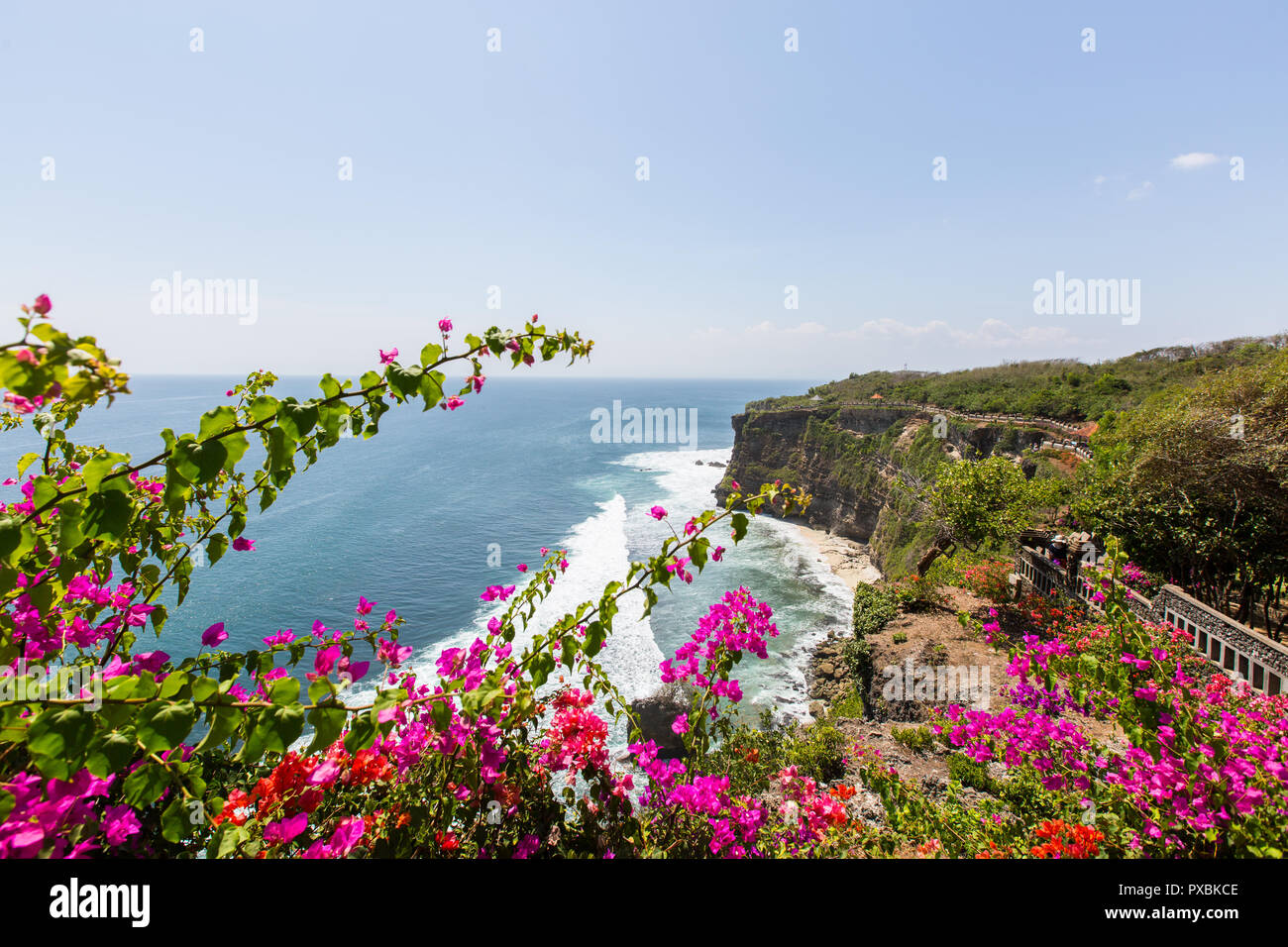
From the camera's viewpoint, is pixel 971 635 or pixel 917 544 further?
pixel 917 544

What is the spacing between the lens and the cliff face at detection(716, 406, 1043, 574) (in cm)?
3897

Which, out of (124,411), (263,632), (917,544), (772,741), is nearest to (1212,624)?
(772,741)

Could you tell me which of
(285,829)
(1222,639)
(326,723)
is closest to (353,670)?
(285,829)

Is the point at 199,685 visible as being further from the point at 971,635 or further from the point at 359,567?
the point at 359,567

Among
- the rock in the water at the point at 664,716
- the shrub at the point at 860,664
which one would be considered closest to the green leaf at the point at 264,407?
the rock in the water at the point at 664,716

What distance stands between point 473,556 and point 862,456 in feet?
129

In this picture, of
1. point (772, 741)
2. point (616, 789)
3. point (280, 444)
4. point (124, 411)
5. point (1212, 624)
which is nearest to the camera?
point (280, 444)

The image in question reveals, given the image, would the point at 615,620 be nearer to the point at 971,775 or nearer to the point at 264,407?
the point at 971,775

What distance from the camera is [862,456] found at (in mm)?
52344

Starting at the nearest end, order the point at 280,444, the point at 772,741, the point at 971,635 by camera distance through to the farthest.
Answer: the point at 280,444
the point at 772,741
the point at 971,635

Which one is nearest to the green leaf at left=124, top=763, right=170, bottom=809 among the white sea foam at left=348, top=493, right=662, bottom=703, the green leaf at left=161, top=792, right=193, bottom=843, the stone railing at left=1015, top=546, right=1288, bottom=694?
the green leaf at left=161, top=792, right=193, bottom=843

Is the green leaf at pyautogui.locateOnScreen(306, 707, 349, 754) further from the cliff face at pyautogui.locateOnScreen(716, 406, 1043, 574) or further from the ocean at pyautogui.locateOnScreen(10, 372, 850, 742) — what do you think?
the cliff face at pyautogui.locateOnScreen(716, 406, 1043, 574)
